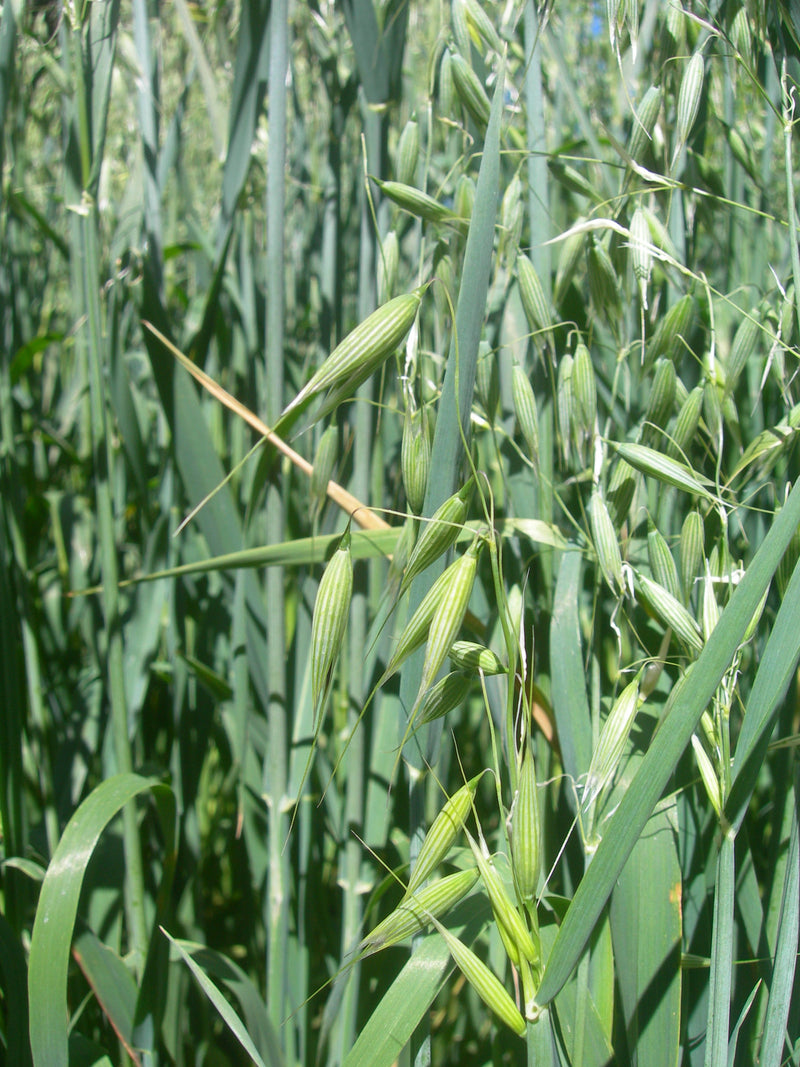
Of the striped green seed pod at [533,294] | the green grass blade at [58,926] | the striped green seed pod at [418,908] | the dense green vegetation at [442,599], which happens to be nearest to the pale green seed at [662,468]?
the dense green vegetation at [442,599]

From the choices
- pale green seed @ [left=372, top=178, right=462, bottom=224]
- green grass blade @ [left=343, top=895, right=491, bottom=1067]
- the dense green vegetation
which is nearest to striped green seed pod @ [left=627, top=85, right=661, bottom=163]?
the dense green vegetation

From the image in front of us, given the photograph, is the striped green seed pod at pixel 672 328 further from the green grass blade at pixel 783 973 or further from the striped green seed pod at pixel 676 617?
the green grass blade at pixel 783 973

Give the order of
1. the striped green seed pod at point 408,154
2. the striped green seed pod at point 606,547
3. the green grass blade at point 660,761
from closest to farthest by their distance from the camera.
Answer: the green grass blade at point 660,761 → the striped green seed pod at point 606,547 → the striped green seed pod at point 408,154

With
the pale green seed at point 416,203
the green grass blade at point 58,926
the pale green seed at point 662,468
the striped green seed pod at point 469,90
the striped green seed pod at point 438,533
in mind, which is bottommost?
the green grass blade at point 58,926

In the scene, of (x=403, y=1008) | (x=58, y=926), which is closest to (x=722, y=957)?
(x=403, y=1008)

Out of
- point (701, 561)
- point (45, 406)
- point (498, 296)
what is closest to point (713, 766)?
point (701, 561)

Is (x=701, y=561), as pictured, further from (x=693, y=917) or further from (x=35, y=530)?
(x=35, y=530)

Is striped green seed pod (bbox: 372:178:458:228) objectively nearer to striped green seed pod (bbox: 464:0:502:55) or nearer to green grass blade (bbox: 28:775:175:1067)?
striped green seed pod (bbox: 464:0:502:55)

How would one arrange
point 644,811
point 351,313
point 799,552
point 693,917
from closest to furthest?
point 644,811
point 799,552
point 693,917
point 351,313
